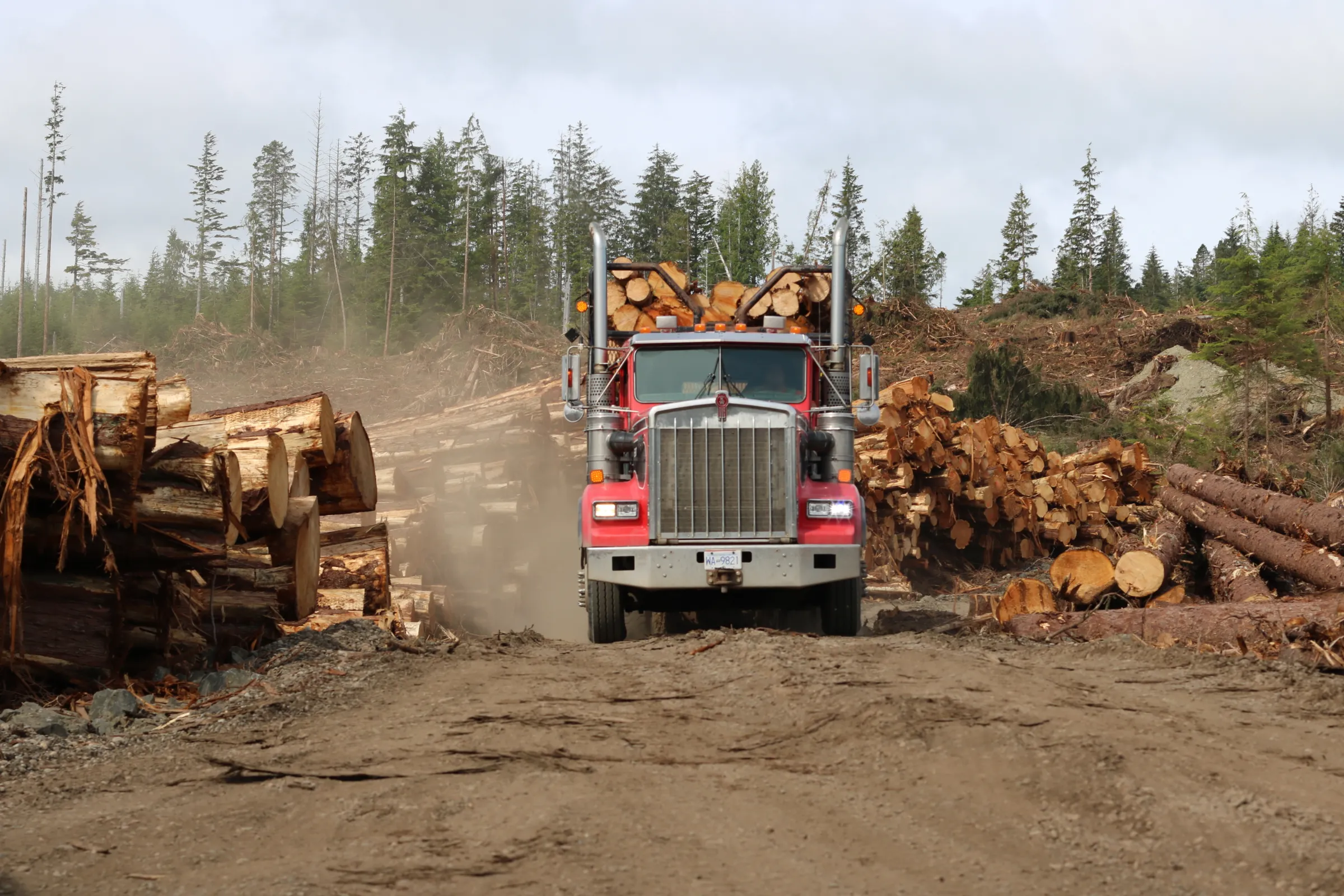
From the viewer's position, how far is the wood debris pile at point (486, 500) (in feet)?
49.1

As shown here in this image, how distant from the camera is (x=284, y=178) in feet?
272

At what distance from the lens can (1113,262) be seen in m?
83.0

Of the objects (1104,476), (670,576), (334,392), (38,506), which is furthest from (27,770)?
(334,392)

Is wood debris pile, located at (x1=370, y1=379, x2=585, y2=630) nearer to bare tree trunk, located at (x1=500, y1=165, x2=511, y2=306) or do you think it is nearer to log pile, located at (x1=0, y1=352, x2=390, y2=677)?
log pile, located at (x1=0, y1=352, x2=390, y2=677)

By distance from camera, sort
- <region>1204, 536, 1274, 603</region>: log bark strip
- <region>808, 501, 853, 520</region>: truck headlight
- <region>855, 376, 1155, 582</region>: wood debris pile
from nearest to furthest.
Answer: <region>808, 501, 853, 520</region>: truck headlight
<region>1204, 536, 1274, 603</region>: log bark strip
<region>855, 376, 1155, 582</region>: wood debris pile

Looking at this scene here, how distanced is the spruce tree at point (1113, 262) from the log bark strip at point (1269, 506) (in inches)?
2337

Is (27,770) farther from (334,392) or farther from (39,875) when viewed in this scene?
(334,392)

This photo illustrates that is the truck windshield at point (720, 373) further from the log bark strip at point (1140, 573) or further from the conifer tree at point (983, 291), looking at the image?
the conifer tree at point (983, 291)

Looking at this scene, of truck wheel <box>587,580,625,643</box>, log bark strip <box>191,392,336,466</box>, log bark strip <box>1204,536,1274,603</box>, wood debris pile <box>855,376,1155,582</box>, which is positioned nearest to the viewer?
log bark strip <box>191,392,336,466</box>

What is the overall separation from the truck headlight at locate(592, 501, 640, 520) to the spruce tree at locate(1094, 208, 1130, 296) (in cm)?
6731

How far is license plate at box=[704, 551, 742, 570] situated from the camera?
948 cm

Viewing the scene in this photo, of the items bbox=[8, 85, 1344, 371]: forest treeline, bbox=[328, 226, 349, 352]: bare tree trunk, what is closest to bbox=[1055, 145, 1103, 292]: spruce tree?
bbox=[8, 85, 1344, 371]: forest treeline

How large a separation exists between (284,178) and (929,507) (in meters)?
75.8

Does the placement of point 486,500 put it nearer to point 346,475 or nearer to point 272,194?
point 346,475
